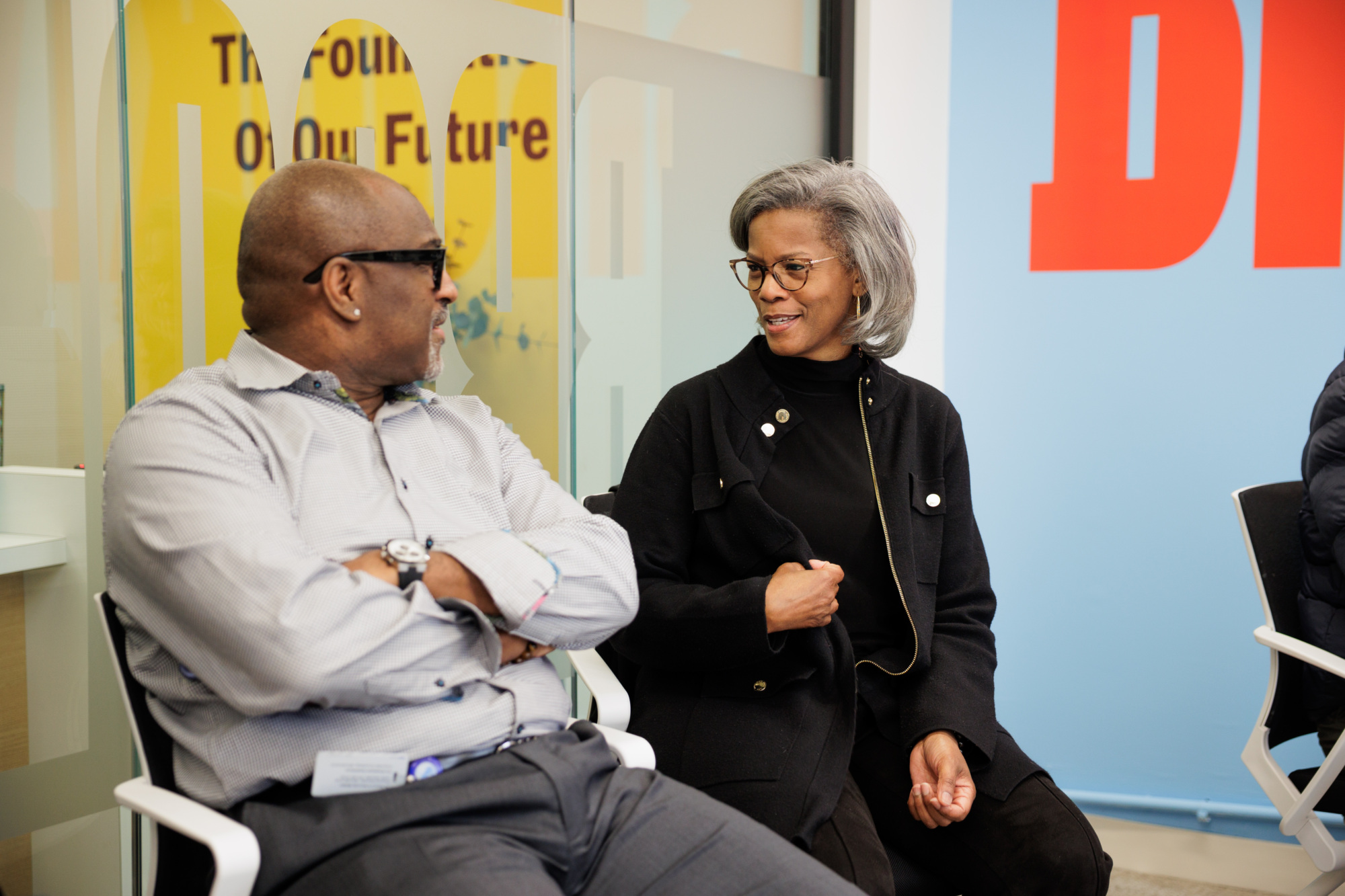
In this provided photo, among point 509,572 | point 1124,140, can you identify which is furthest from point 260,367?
point 1124,140

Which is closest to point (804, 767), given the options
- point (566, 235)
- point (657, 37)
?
point (566, 235)

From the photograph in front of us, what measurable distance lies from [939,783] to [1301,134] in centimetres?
A: 277

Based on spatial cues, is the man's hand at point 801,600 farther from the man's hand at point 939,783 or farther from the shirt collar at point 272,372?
the shirt collar at point 272,372

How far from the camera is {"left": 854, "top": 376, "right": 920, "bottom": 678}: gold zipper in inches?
72.5

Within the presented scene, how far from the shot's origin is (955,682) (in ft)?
6.08

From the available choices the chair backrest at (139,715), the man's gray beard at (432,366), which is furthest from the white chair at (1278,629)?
the chair backrest at (139,715)

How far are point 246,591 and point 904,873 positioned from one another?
45.5 inches

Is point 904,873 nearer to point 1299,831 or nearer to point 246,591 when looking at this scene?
point 1299,831

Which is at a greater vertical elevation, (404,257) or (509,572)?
(404,257)

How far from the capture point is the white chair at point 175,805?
3.74 ft

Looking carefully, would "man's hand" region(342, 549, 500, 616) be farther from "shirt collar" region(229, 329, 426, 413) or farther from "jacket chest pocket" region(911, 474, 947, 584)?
"jacket chest pocket" region(911, 474, 947, 584)

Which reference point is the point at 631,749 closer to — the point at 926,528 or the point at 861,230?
the point at 926,528

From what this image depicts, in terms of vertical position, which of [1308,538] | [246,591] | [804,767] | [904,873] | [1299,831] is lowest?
[1299,831]

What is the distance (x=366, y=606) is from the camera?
1269mm
